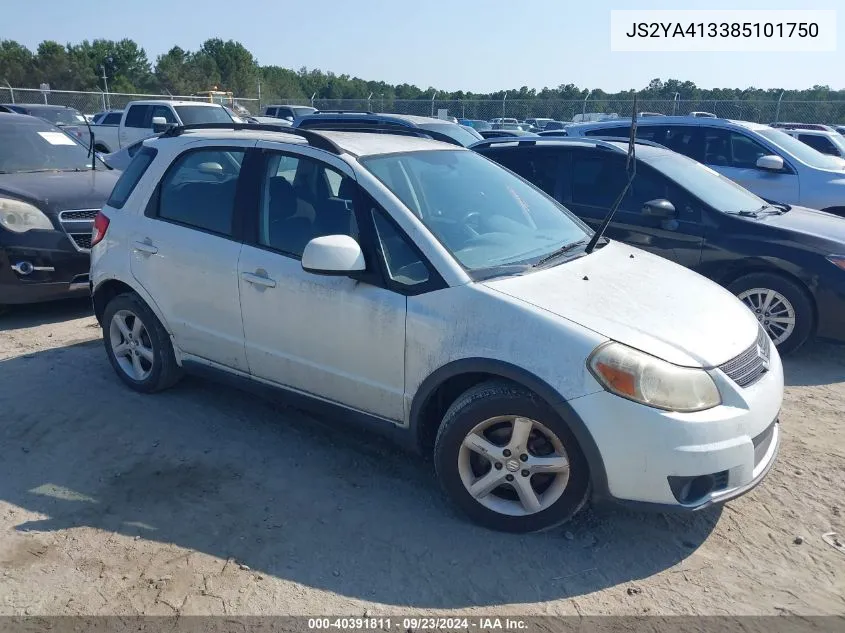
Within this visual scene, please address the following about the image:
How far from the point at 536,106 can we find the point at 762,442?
1084 inches

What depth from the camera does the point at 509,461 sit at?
10.2 feet

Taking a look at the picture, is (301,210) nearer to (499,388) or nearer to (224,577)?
(499,388)

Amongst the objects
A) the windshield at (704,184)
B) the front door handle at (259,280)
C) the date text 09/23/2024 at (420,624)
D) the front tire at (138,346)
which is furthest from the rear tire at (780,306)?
the front tire at (138,346)

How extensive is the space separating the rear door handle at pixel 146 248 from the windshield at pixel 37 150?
3739 millimetres

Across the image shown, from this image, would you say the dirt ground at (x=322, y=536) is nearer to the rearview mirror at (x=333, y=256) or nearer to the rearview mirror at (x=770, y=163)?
the rearview mirror at (x=333, y=256)

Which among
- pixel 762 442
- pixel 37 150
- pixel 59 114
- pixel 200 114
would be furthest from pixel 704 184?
pixel 59 114

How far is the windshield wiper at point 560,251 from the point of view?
360 cm

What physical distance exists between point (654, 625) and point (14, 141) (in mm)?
7834

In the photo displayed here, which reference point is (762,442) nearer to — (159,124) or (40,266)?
(40,266)

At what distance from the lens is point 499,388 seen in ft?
10.1

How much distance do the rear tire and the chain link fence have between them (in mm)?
19683

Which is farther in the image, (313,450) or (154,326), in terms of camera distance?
(154,326)

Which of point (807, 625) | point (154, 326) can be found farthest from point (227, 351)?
point (807, 625)

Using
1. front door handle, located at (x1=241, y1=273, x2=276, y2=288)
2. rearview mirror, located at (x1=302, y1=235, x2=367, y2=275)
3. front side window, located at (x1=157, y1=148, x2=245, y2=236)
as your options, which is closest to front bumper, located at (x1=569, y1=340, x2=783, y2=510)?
rearview mirror, located at (x1=302, y1=235, x2=367, y2=275)
